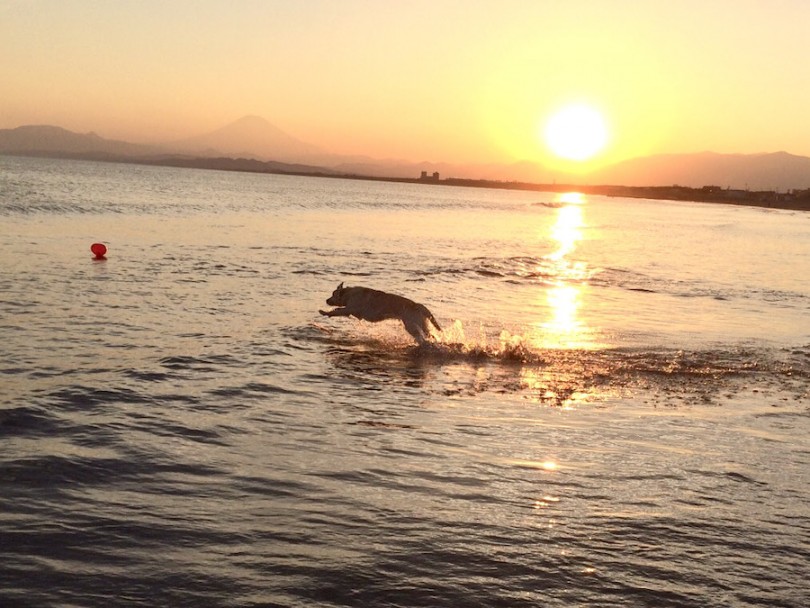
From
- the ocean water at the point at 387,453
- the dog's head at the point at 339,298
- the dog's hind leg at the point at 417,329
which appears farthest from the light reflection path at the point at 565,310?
the dog's head at the point at 339,298

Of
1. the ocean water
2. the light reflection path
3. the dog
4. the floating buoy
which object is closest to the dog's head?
the dog

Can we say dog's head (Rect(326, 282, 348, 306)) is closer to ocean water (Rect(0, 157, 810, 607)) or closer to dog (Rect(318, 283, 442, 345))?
dog (Rect(318, 283, 442, 345))

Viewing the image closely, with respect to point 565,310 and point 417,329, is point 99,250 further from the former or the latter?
point 565,310

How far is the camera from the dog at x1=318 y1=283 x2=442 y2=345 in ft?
44.3

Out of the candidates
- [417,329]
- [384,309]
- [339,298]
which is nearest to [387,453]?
[417,329]

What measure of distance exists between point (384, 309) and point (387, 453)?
6655 mm

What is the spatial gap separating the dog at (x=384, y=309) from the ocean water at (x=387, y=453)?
34cm

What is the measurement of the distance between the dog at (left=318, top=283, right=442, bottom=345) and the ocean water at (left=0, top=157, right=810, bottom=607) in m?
0.34

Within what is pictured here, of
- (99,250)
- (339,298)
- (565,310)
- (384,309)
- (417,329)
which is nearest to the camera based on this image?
(417,329)

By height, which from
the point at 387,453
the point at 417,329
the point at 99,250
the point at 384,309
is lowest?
the point at 387,453

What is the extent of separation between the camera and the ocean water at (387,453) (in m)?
4.90

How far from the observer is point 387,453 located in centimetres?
737

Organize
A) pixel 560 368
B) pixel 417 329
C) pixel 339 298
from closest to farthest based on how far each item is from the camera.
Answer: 1. pixel 560 368
2. pixel 417 329
3. pixel 339 298

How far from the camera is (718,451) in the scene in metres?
7.87
